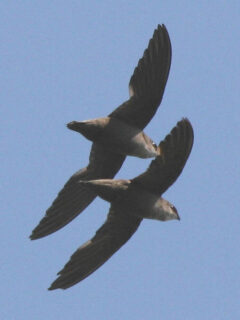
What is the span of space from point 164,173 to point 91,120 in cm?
143

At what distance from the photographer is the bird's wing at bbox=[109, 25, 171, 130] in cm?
1773

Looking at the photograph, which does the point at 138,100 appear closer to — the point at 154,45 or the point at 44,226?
the point at 154,45

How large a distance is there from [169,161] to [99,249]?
1.90 m

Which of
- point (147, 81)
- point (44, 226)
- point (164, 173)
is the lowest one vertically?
point (44, 226)

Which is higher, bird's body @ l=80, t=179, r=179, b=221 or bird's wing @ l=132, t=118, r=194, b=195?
bird's wing @ l=132, t=118, r=194, b=195

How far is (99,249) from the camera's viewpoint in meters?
17.8

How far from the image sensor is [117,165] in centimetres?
1870

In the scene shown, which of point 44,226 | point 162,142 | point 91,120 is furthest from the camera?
point 44,226

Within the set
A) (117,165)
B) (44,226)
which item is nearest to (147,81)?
(117,165)

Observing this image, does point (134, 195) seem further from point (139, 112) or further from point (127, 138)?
point (139, 112)

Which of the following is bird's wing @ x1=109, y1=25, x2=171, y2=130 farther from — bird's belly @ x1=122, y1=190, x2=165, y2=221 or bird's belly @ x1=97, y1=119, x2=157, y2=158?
bird's belly @ x1=122, y1=190, x2=165, y2=221

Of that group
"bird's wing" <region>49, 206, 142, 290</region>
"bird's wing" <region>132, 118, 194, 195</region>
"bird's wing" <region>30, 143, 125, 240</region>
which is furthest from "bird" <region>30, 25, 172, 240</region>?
"bird's wing" <region>49, 206, 142, 290</region>

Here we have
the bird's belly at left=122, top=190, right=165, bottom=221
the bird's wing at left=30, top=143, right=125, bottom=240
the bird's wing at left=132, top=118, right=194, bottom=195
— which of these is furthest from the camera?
the bird's wing at left=30, top=143, right=125, bottom=240

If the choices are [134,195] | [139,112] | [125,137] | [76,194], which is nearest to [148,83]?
[139,112]
